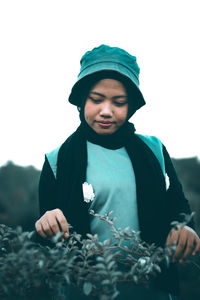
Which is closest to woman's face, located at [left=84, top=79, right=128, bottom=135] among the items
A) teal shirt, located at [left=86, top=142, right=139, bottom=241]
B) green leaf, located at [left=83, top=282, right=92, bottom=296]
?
teal shirt, located at [left=86, top=142, right=139, bottom=241]

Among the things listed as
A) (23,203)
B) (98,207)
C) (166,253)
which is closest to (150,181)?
(98,207)

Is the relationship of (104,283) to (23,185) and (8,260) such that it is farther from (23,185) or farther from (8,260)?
(23,185)

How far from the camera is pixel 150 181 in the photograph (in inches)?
67.1

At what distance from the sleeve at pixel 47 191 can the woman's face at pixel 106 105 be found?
378mm

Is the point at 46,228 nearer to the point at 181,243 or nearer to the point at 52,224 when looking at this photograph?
the point at 52,224

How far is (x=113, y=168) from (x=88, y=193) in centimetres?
20

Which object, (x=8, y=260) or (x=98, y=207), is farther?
(x=98, y=207)

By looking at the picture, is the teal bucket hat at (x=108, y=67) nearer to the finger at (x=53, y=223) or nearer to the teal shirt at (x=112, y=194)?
the teal shirt at (x=112, y=194)

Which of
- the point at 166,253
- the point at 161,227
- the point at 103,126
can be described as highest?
the point at 103,126

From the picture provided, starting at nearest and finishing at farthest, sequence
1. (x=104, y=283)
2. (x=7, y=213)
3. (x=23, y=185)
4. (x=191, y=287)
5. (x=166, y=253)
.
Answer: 1. (x=104, y=283)
2. (x=166, y=253)
3. (x=191, y=287)
4. (x=7, y=213)
5. (x=23, y=185)

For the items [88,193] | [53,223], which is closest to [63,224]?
[53,223]

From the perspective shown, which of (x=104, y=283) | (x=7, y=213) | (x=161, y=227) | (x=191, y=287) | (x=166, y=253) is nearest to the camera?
(x=104, y=283)

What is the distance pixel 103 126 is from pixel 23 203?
14.9 feet

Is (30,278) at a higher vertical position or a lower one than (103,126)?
lower
